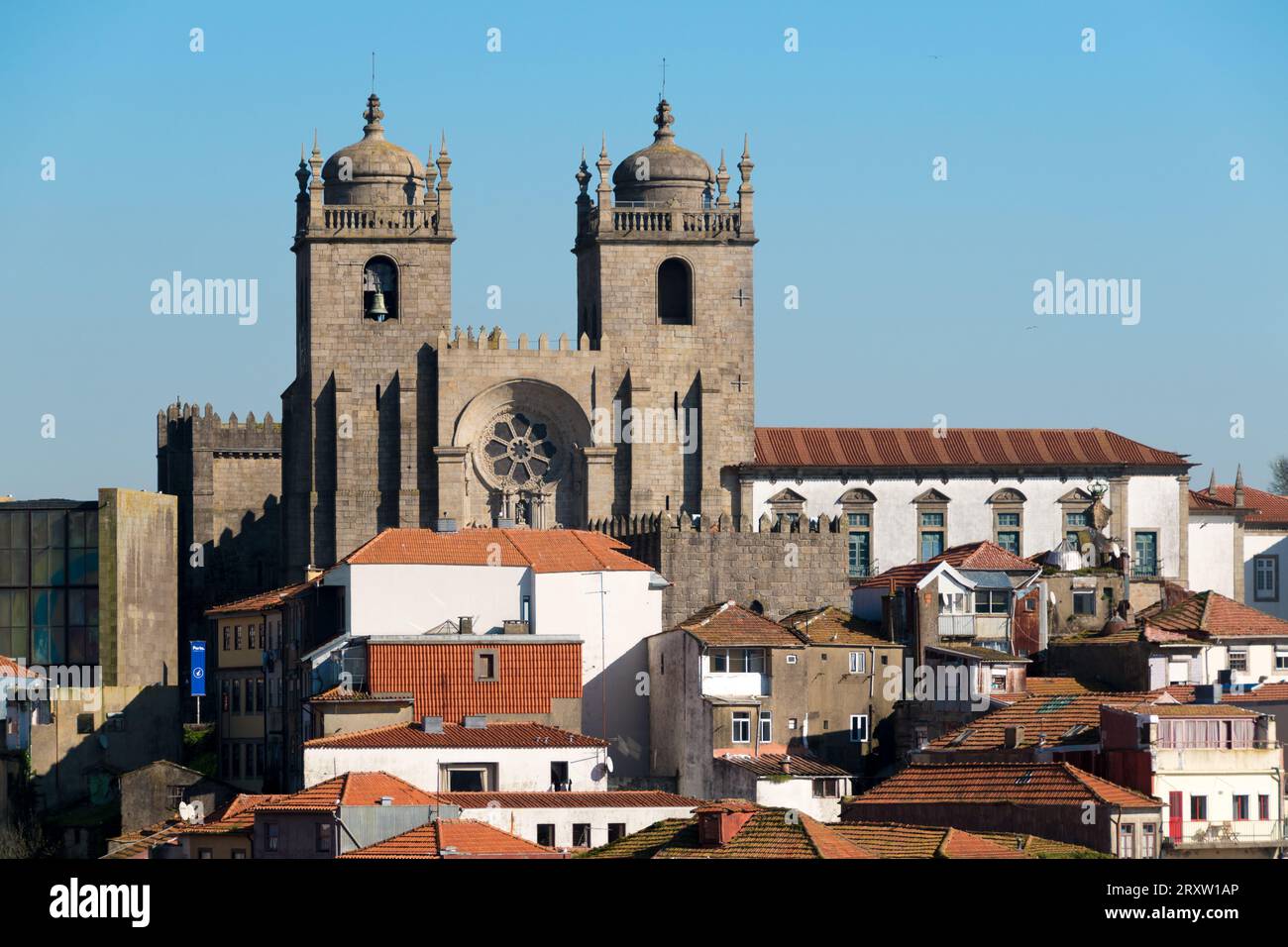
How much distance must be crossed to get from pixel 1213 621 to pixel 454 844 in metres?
36.9

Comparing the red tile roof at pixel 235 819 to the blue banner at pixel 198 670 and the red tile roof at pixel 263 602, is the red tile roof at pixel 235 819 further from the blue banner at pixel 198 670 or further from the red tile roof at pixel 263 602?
the blue banner at pixel 198 670

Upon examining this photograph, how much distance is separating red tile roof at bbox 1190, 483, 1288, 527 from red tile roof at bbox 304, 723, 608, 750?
43.0 m

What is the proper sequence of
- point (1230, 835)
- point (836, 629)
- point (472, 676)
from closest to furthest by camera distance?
point (1230, 835), point (472, 676), point (836, 629)

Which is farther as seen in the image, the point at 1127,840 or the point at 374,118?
the point at 374,118

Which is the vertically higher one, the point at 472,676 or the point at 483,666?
the point at 483,666

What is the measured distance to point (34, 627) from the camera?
3866 inches

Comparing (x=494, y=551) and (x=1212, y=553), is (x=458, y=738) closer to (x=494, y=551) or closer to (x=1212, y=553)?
(x=494, y=551)

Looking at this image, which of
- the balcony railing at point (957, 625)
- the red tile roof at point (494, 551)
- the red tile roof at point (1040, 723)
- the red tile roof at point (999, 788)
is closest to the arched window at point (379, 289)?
the red tile roof at point (494, 551)

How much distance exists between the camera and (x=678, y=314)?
100188 mm

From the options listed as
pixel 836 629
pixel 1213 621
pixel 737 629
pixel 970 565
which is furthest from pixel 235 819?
pixel 1213 621

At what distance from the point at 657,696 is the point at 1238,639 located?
17925 millimetres

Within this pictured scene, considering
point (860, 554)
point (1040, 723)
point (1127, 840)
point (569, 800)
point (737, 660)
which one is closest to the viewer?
point (1127, 840)
